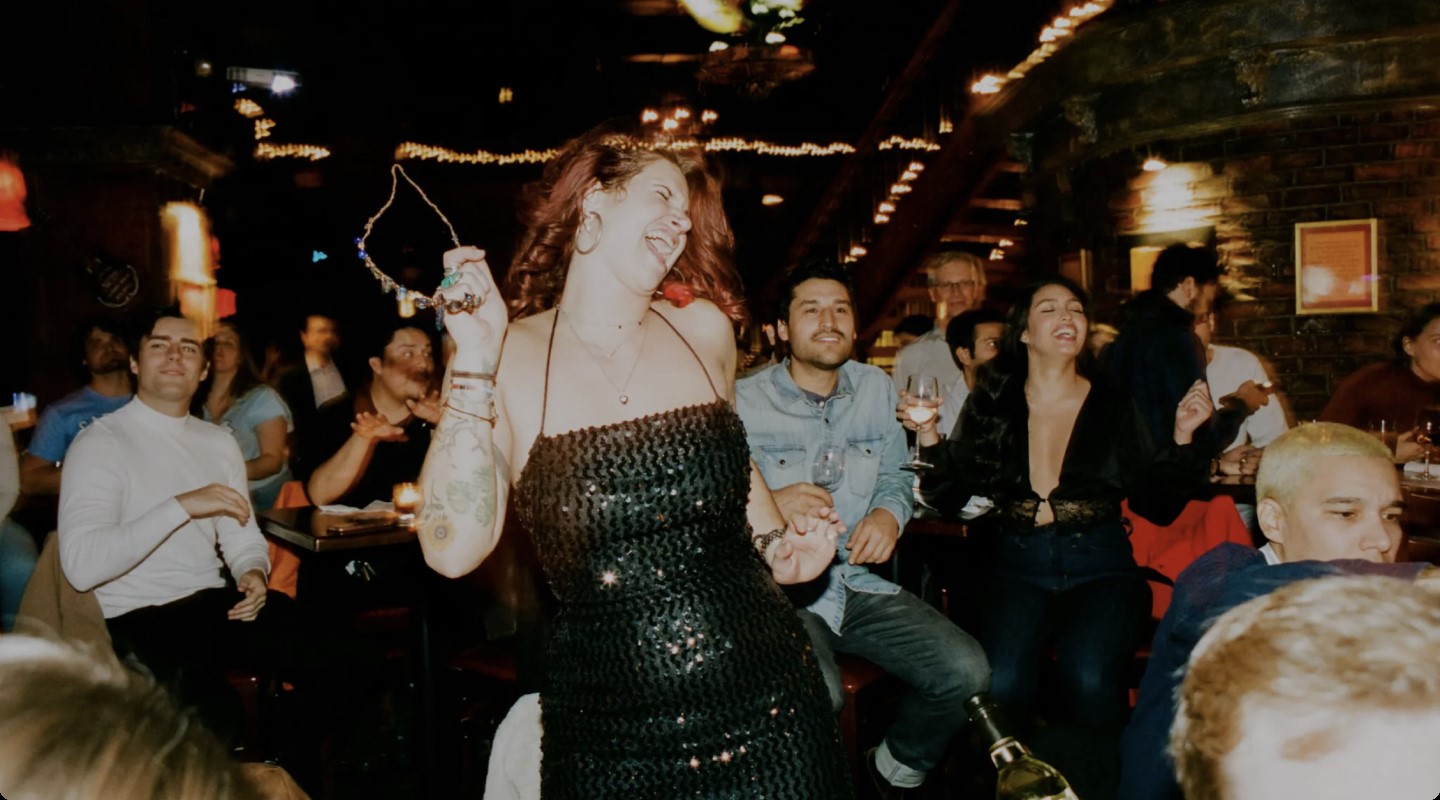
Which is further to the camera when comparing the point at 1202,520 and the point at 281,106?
the point at 281,106

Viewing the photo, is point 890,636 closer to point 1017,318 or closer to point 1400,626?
point 1017,318

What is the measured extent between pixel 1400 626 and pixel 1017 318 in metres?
3.28

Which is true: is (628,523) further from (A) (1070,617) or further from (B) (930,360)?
(B) (930,360)

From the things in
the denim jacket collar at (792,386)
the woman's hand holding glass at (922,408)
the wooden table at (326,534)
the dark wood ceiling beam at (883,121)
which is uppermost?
the dark wood ceiling beam at (883,121)

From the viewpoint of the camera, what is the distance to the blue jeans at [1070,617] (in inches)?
128

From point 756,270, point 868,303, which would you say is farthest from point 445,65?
point 868,303

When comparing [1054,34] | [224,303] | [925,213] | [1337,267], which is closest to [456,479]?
[1337,267]

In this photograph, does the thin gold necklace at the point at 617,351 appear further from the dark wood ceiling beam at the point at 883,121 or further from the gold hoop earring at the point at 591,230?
the dark wood ceiling beam at the point at 883,121

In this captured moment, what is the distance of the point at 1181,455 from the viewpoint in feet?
11.6

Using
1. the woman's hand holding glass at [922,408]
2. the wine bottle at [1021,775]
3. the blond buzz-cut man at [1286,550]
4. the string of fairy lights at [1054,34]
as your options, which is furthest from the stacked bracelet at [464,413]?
the string of fairy lights at [1054,34]

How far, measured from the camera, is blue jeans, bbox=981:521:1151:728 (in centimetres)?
326

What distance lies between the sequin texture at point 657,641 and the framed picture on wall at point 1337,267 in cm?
697

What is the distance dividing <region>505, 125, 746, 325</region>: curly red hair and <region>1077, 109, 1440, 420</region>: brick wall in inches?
261

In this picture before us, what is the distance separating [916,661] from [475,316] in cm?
213
